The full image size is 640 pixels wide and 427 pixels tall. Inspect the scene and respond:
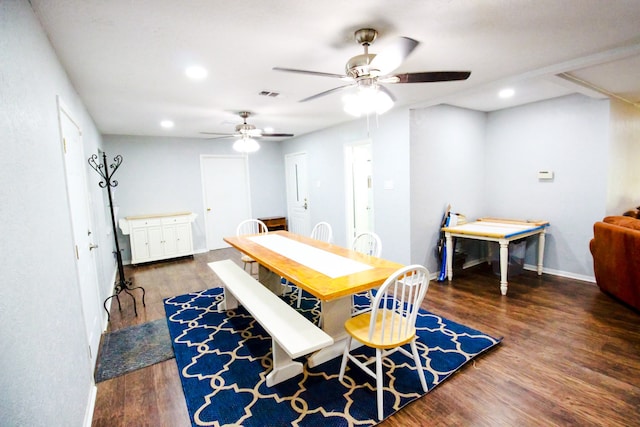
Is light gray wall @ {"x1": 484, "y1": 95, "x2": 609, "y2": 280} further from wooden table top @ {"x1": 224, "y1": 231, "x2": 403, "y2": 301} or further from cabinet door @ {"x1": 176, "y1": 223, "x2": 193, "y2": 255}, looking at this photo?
cabinet door @ {"x1": 176, "y1": 223, "x2": 193, "y2": 255}

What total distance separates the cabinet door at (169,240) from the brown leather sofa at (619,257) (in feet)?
20.0

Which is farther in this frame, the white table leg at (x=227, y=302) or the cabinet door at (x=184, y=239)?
the cabinet door at (x=184, y=239)

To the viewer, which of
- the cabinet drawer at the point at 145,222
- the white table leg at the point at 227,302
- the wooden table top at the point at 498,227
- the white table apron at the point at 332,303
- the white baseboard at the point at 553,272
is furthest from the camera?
the cabinet drawer at the point at 145,222

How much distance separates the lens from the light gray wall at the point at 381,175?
3.97m

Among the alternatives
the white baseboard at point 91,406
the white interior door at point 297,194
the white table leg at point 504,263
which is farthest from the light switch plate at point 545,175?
the white baseboard at point 91,406

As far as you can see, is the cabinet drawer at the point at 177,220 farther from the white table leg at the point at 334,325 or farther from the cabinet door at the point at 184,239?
the white table leg at the point at 334,325

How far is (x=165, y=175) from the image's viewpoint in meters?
5.81

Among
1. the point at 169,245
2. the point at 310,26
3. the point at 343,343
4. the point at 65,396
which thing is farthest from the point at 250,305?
the point at 169,245

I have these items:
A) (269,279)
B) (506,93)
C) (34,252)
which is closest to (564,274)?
(506,93)

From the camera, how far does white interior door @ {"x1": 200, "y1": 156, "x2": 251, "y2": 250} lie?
6277 mm

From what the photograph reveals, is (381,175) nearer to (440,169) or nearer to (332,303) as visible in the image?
(440,169)

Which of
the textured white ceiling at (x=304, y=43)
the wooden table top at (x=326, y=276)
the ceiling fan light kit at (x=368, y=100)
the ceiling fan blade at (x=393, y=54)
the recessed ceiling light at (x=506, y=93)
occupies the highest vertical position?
the recessed ceiling light at (x=506, y=93)

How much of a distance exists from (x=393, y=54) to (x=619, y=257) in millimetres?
3176

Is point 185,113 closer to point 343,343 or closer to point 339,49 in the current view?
point 339,49
